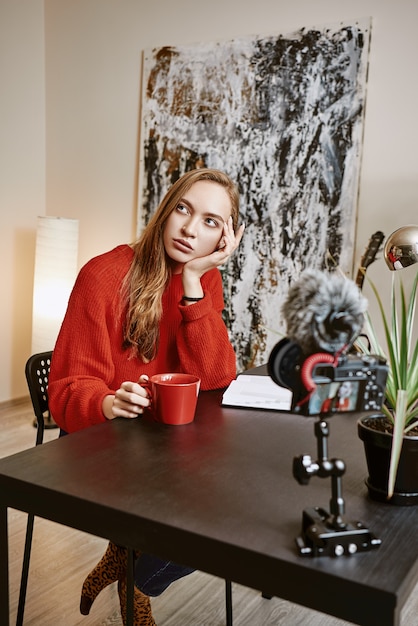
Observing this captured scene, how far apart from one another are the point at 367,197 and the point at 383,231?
0.18m

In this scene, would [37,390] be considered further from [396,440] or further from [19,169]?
[19,169]

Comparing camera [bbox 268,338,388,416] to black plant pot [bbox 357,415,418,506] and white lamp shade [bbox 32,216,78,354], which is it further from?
white lamp shade [bbox 32,216,78,354]

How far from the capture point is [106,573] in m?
1.62

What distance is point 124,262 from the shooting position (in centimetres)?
157

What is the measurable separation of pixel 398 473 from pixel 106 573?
102 cm

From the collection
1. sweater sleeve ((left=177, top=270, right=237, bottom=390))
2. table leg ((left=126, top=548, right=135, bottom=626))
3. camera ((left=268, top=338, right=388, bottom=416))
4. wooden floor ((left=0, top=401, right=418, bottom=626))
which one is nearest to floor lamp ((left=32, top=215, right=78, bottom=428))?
wooden floor ((left=0, top=401, right=418, bottom=626))

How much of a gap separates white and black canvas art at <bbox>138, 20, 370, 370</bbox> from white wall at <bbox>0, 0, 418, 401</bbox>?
95mm

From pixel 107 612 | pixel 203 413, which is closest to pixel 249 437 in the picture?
pixel 203 413

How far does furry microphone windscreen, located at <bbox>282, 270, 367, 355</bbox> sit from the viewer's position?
2.31ft

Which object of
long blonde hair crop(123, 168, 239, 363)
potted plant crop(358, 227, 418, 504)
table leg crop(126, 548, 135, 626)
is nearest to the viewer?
potted plant crop(358, 227, 418, 504)

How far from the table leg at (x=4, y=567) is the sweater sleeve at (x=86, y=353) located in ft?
1.20

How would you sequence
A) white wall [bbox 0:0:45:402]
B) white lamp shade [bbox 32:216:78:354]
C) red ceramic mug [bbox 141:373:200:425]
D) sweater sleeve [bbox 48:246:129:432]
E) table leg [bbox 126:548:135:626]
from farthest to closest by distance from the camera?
white wall [bbox 0:0:45:402] → white lamp shade [bbox 32:216:78:354] → sweater sleeve [bbox 48:246:129:432] → red ceramic mug [bbox 141:373:200:425] → table leg [bbox 126:548:135:626]

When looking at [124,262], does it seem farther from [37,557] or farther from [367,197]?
[367,197]

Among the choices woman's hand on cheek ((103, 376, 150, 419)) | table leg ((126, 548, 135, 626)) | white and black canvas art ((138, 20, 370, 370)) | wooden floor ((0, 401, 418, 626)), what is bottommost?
wooden floor ((0, 401, 418, 626))
